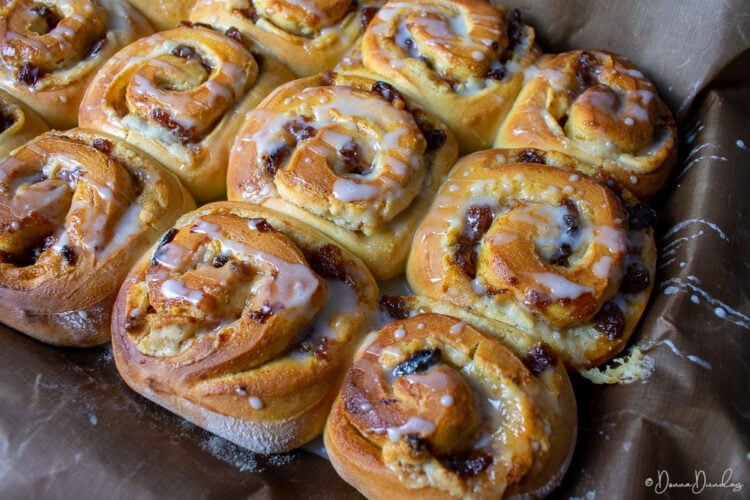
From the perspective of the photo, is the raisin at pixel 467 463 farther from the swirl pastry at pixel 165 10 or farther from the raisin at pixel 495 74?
the swirl pastry at pixel 165 10

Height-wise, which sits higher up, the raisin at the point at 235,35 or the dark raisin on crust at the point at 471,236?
the raisin at the point at 235,35

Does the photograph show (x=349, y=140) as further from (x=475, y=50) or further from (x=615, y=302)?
(x=615, y=302)

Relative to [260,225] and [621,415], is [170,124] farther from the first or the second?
[621,415]

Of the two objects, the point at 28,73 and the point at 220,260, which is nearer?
the point at 220,260

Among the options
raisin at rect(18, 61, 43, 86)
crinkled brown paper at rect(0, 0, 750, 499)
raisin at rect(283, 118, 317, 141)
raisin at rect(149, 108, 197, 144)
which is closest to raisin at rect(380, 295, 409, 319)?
crinkled brown paper at rect(0, 0, 750, 499)

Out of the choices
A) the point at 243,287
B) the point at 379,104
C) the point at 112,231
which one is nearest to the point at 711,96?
the point at 379,104

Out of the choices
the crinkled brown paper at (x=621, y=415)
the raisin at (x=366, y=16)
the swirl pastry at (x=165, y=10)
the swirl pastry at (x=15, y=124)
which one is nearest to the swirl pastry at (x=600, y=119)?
the crinkled brown paper at (x=621, y=415)

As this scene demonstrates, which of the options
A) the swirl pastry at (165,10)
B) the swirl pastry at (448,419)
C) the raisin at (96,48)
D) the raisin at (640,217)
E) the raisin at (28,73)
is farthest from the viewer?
the swirl pastry at (165,10)

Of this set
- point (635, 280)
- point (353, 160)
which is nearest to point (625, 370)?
point (635, 280)
